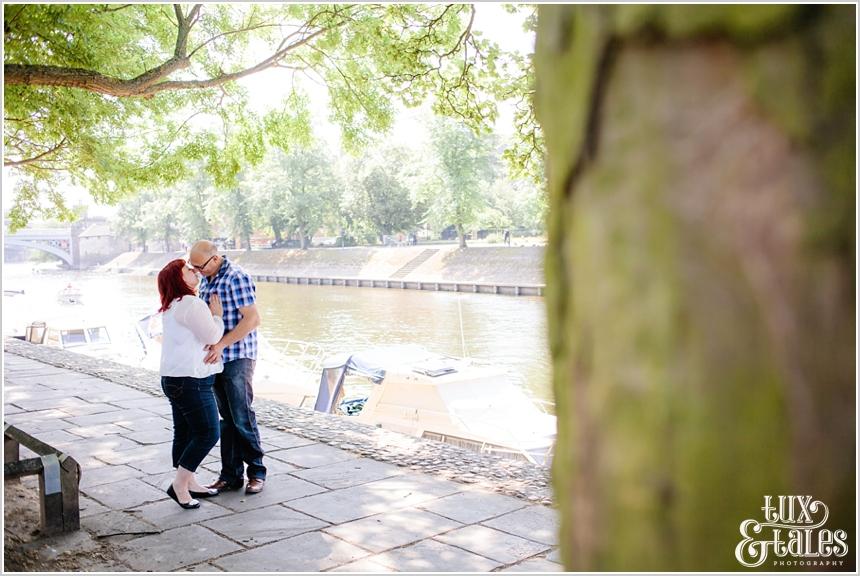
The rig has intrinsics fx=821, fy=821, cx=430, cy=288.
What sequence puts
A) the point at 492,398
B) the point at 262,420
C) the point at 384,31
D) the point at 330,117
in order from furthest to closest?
the point at 492,398, the point at 330,117, the point at 384,31, the point at 262,420

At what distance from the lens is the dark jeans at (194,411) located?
17.0 ft

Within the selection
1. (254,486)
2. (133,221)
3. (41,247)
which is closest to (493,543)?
(254,486)

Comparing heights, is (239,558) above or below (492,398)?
above

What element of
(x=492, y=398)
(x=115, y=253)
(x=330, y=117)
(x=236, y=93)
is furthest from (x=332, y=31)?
(x=115, y=253)

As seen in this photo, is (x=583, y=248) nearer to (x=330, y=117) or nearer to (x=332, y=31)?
(x=332, y=31)

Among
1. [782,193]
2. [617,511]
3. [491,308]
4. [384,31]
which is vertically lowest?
[491,308]

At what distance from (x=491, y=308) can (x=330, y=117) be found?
83.7ft

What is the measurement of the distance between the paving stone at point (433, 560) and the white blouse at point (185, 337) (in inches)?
65.1

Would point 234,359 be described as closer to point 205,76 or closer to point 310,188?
point 205,76

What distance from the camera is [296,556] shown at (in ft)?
15.2

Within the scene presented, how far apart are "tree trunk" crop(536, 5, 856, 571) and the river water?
15.5 metres

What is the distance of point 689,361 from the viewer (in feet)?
2.01

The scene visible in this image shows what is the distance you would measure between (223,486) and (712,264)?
223 inches

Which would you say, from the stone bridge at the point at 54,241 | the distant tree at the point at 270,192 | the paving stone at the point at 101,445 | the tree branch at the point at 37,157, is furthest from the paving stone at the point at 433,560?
the stone bridge at the point at 54,241
